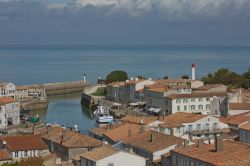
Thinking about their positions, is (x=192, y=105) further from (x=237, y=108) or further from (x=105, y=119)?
(x=237, y=108)

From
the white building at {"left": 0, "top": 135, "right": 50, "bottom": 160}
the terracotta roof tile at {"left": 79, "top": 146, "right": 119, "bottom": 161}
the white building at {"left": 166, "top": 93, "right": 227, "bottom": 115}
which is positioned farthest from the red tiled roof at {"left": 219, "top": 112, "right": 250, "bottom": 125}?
the white building at {"left": 166, "top": 93, "right": 227, "bottom": 115}

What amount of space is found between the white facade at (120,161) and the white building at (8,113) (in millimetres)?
27990

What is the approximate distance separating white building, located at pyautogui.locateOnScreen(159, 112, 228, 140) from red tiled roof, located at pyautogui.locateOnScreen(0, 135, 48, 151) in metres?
7.85

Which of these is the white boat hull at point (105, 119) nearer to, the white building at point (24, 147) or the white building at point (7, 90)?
the white building at point (7, 90)

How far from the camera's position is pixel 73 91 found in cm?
9956

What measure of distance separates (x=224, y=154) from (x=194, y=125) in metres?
16.7

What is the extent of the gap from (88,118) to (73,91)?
37.0 m

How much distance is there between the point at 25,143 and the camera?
29781 millimetres

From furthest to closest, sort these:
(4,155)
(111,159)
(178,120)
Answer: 1. (178,120)
2. (4,155)
3. (111,159)

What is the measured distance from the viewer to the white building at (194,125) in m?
36.0

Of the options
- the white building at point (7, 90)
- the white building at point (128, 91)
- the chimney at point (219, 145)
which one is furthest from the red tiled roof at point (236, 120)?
the white building at point (7, 90)

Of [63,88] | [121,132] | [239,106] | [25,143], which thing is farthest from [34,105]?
[25,143]

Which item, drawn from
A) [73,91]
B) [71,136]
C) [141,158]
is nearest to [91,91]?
[73,91]

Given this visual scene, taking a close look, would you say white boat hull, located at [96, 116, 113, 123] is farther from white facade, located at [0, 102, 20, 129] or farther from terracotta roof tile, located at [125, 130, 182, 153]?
terracotta roof tile, located at [125, 130, 182, 153]
